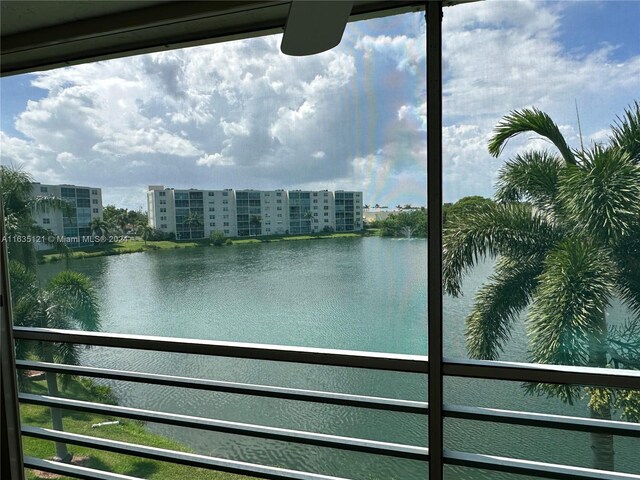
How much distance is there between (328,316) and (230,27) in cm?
125

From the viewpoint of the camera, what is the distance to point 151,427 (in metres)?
1.95

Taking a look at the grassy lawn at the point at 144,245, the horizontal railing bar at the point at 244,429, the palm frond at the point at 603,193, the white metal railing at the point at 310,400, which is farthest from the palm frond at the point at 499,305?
the grassy lawn at the point at 144,245

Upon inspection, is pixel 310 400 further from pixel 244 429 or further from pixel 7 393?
pixel 7 393

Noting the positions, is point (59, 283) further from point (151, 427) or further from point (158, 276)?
point (151, 427)

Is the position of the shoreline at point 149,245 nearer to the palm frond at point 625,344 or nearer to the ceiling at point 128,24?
the ceiling at point 128,24

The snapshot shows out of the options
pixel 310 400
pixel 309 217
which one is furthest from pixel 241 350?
pixel 309 217

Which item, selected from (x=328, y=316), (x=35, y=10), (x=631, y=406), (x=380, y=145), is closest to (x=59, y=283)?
(x=35, y=10)

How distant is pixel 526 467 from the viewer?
4.89 feet

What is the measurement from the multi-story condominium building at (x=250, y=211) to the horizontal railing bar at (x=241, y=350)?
1.59 feet

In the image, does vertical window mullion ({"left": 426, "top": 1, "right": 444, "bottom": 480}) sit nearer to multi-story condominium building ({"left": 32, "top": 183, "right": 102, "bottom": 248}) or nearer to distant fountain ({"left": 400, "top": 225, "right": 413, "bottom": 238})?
distant fountain ({"left": 400, "top": 225, "right": 413, "bottom": 238})

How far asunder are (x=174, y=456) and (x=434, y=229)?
155cm

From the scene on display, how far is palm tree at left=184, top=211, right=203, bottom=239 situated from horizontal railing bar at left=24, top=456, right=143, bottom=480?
1.24 meters

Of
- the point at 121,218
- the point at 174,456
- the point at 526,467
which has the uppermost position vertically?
the point at 121,218

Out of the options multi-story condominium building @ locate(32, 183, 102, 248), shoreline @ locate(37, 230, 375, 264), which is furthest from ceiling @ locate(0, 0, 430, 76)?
shoreline @ locate(37, 230, 375, 264)
